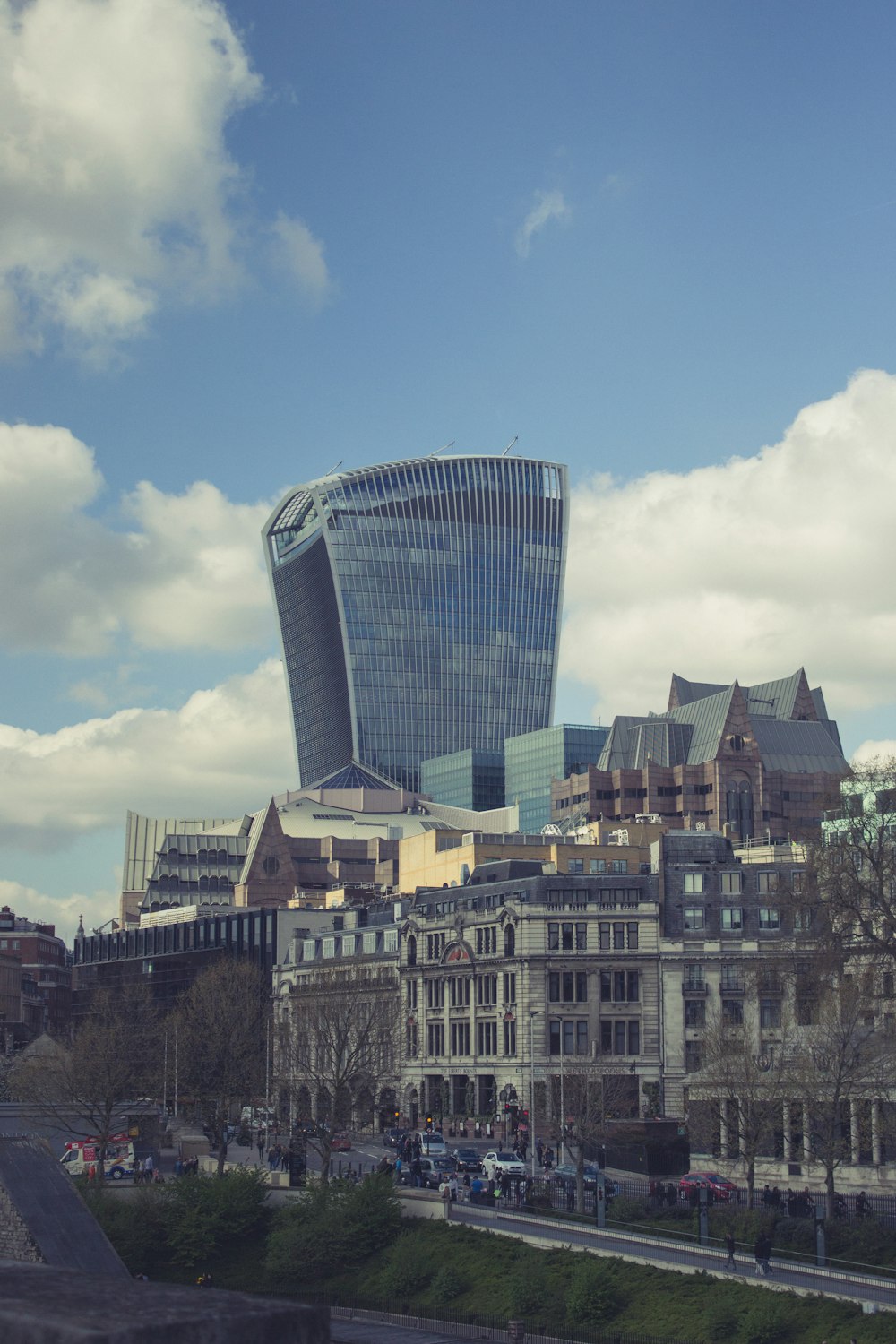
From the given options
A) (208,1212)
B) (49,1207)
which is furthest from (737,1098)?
(49,1207)

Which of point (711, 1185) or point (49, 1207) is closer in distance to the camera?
point (49, 1207)

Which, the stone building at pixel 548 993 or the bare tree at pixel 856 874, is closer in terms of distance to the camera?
the bare tree at pixel 856 874

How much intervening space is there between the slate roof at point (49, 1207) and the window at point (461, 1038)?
291ft

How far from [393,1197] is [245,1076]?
212 ft

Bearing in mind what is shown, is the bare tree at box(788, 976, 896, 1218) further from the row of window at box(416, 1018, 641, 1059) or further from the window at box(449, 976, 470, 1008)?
the window at box(449, 976, 470, 1008)

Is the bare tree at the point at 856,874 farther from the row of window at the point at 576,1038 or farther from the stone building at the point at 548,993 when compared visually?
the row of window at the point at 576,1038

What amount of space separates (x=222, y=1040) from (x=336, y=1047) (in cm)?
3043

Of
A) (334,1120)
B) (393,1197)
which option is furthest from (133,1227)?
(334,1120)

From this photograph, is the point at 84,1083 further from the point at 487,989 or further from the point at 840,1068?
the point at 487,989

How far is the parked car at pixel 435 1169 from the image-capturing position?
9544 cm

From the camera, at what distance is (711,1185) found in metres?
85.9

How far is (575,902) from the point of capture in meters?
152

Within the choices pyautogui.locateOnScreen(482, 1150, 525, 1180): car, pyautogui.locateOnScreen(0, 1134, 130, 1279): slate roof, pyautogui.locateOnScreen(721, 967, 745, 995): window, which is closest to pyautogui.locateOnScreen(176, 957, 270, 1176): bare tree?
pyautogui.locateOnScreen(482, 1150, 525, 1180): car

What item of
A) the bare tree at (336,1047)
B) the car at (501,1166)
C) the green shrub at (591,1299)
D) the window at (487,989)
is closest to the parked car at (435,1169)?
the car at (501,1166)
